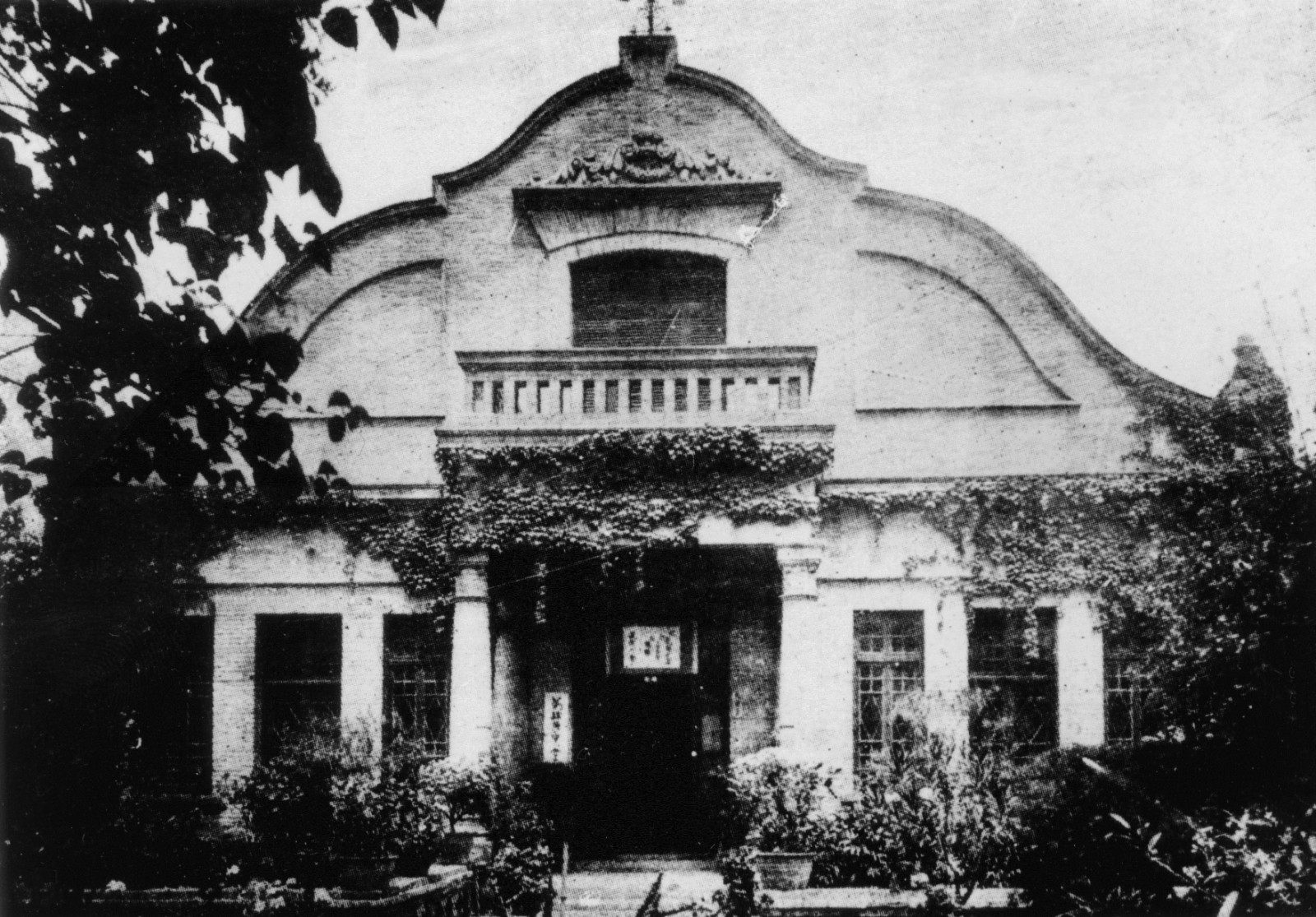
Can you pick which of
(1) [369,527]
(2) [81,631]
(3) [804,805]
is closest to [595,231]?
(1) [369,527]

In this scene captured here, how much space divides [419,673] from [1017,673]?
7767mm

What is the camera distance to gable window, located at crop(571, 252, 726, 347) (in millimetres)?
15133

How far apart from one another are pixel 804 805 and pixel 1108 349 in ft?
25.3

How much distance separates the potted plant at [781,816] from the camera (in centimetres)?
1019

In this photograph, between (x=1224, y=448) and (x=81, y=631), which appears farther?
(x=1224, y=448)

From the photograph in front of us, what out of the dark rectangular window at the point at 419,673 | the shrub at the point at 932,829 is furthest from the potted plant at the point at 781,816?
the dark rectangular window at the point at 419,673

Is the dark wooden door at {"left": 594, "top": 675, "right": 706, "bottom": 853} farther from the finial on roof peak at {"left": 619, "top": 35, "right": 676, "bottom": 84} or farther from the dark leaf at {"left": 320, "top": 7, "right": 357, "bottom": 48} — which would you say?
the dark leaf at {"left": 320, "top": 7, "right": 357, "bottom": 48}

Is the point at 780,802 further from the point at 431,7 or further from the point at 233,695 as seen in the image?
the point at 431,7

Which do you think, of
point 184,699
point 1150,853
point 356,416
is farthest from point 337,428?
point 184,699

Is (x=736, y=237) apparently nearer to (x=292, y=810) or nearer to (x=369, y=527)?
(x=369, y=527)

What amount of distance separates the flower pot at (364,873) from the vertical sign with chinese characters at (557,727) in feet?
14.8

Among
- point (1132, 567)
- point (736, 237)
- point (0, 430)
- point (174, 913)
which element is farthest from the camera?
point (736, 237)

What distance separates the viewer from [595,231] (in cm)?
1512

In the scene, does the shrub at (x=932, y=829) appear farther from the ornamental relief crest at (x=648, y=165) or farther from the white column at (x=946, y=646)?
the ornamental relief crest at (x=648, y=165)
